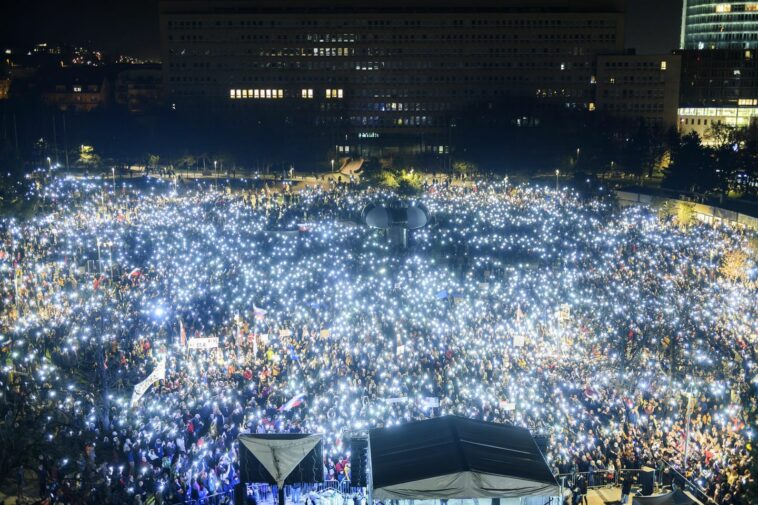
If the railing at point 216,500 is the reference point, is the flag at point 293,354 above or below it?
above

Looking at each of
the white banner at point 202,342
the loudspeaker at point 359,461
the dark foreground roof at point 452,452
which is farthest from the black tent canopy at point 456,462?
the white banner at point 202,342

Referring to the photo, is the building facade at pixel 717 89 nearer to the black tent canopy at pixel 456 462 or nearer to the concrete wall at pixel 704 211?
the concrete wall at pixel 704 211

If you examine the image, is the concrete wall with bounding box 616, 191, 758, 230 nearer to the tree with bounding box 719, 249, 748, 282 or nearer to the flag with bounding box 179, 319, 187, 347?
the tree with bounding box 719, 249, 748, 282

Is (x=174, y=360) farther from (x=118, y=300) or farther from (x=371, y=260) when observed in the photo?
(x=371, y=260)

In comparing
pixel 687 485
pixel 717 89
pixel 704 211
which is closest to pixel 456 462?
pixel 687 485

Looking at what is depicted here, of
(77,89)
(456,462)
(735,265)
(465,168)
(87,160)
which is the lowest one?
(735,265)

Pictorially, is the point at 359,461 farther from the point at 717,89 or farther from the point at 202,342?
the point at 717,89

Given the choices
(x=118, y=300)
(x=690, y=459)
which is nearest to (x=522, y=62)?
(x=118, y=300)
